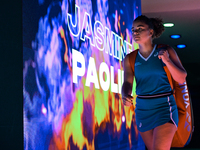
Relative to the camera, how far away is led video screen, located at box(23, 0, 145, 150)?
2.04 metres

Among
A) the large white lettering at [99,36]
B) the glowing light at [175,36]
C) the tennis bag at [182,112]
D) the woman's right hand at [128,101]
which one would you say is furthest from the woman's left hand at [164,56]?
the glowing light at [175,36]

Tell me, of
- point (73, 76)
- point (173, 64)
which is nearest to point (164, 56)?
point (173, 64)

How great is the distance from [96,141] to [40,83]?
122cm

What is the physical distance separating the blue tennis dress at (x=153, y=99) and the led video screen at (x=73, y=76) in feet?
2.01

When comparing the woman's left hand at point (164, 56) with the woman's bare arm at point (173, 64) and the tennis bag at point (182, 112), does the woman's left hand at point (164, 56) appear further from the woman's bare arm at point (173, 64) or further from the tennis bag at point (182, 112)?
the tennis bag at point (182, 112)

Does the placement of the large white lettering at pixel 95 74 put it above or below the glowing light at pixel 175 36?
below

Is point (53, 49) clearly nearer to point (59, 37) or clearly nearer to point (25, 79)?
point (59, 37)

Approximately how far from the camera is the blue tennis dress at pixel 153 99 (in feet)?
7.00

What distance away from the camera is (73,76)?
261cm

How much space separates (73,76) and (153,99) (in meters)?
0.78

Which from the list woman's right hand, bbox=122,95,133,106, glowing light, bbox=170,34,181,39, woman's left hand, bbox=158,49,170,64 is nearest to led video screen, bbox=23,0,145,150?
woman's right hand, bbox=122,95,133,106

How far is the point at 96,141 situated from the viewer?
10.1 ft

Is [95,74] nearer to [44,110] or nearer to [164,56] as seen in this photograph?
[44,110]

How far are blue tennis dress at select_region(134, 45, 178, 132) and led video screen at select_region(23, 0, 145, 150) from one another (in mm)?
613
